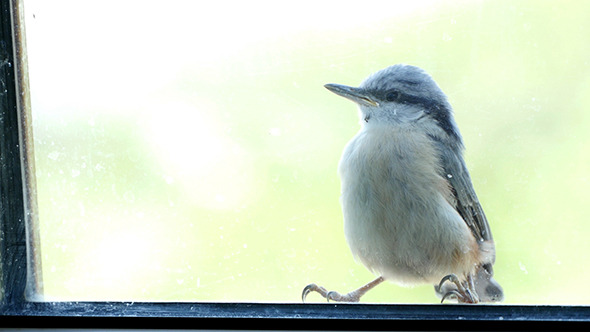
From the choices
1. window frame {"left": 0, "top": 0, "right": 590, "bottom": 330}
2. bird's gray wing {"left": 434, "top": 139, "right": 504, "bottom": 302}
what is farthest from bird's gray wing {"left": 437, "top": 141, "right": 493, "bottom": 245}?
window frame {"left": 0, "top": 0, "right": 590, "bottom": 330}

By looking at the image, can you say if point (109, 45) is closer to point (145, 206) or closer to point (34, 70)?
point (34, 70)

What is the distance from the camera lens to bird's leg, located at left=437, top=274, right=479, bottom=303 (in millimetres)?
924

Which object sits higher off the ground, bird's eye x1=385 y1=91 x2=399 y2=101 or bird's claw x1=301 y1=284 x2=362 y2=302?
bird's eye x1=385 y1=91 x2=399 y2=101

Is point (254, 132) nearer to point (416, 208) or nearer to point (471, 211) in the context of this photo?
point (416, 208)

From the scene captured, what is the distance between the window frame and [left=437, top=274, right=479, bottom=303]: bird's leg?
0.29 ft

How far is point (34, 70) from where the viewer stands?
36.0 inches

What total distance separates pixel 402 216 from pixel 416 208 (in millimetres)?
30

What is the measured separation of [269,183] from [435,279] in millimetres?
357

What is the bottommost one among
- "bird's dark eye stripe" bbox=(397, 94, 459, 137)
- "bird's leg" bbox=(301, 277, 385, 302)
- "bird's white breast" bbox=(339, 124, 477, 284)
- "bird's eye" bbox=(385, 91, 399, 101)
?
"bird's leg" bbox=(301, 277, 385, 302)

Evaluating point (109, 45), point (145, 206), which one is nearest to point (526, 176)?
point (145, 206)

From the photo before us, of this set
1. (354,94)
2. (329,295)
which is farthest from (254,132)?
(329,295)

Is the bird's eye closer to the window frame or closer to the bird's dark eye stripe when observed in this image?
the bird's dark eye stripe

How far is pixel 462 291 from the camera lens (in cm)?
94

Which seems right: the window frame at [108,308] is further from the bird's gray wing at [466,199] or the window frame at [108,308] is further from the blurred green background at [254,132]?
the bird's gray wing at [466,199]
